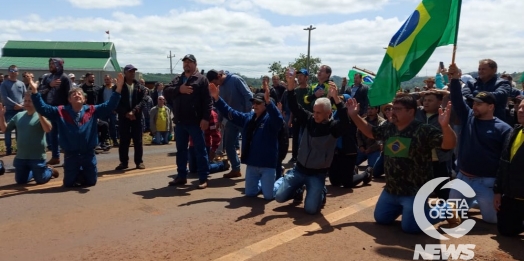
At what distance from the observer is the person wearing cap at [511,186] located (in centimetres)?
529

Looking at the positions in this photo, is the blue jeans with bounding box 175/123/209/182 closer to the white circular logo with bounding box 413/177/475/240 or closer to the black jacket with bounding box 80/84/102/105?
the white circular logo with bounding box 413/177/475/240

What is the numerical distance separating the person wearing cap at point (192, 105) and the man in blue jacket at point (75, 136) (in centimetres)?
132

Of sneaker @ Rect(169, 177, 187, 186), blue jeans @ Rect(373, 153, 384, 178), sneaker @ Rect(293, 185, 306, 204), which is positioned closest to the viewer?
sneaker @ Rect(293, 185, 306, 204)

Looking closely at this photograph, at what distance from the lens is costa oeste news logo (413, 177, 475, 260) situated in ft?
16.0

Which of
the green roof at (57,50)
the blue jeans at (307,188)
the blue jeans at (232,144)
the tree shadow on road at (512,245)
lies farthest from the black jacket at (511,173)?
the green roof at (57,50)

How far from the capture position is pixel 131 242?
16.7ft

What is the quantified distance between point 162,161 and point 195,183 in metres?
2.66

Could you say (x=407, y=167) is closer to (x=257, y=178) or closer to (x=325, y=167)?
(x=325, y=167)

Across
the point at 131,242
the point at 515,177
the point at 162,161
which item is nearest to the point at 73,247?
the point at 131,242

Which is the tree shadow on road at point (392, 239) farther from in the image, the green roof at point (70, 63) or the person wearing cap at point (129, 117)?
the green roof at point (70, 63)

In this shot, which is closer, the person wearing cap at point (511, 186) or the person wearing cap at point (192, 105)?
the person wearing cap at point (511, 186)

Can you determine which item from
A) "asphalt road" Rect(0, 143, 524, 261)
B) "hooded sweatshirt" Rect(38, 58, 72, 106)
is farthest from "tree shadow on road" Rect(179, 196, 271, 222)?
"hooded sweatshirt" Rect(38, 58, 72, 106)

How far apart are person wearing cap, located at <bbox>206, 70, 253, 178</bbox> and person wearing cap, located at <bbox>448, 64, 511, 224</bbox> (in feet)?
12.4

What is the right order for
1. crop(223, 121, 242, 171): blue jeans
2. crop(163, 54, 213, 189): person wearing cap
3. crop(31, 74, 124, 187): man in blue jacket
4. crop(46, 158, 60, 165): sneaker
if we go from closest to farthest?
crop(31, 74, 124, 187): man in blue jacket < crop(163, 54, 213, 189): person wearing cap < crop(223, 121, 242, 171): blue jeans < crop(46, 158, 60, 165): sneaker
